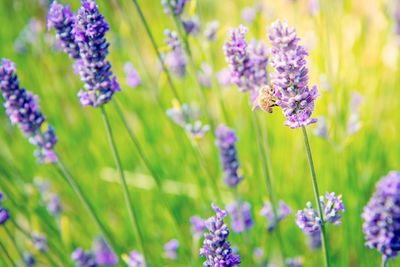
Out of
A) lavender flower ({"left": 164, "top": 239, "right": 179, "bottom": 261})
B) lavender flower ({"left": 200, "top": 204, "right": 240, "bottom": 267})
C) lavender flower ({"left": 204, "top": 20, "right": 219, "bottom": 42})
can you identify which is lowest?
lavender flower ({"left": 200, "top": 204, "right": 240, "bottom": 267})

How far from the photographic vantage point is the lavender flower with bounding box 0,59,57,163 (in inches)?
65.4

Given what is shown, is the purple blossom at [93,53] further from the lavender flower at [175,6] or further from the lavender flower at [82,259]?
the lavender flower at [82,259]

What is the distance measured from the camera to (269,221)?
2.09 metres

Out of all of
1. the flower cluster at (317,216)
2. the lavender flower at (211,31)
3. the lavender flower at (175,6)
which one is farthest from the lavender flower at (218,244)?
the lavender flower at (211,31)

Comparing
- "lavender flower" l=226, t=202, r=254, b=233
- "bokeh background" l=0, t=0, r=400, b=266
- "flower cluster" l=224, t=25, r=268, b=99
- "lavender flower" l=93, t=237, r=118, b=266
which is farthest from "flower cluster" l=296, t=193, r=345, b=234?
A: "lavender flower" l=93, t=237, r=118, b=266

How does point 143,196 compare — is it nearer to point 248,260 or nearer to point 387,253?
point 248,260

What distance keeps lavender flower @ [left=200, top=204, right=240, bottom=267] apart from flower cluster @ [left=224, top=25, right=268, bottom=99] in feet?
1.88

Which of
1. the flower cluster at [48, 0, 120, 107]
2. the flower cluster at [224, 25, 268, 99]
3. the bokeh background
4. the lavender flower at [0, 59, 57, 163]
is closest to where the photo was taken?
the flower cluster at [48, 0, 120, 107]

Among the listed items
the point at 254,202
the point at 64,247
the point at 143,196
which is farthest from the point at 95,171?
the point at 254,202

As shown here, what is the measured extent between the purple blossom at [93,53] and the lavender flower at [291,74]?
545 millimetres

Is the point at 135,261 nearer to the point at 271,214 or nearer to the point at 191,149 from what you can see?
the point at 271,214

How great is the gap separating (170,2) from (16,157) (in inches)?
73.8

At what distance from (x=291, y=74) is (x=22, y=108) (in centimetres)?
100

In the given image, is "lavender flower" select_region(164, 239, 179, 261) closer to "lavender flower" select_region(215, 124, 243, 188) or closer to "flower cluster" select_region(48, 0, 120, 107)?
"lavender flower" select_region(215, 124, 243, 188)
